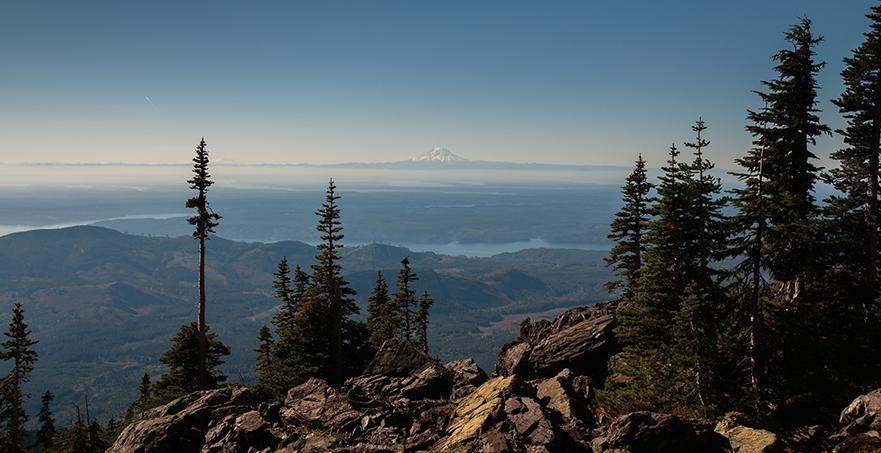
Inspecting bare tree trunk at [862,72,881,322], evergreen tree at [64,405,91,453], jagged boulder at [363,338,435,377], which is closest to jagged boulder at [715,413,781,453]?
bare tree trunk at [862,72,881,322]

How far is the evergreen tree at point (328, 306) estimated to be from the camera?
128ft

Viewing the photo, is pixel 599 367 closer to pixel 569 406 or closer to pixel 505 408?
pixel 569 406

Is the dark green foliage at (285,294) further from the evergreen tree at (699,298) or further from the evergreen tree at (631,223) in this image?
the evergreen tree at (699,298)

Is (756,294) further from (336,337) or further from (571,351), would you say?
(336,337)

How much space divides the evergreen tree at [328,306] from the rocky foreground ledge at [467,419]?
A: 1068 centimetres

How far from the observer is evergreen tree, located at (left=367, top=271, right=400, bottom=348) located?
176 feet

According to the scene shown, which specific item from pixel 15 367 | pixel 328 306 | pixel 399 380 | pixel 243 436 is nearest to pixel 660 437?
pixel 399 380

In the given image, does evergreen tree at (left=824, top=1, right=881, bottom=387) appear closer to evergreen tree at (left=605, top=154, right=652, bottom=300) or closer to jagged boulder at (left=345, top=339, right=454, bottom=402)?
evergreen tree at (left=605, top=154, right=652, bottom=300)

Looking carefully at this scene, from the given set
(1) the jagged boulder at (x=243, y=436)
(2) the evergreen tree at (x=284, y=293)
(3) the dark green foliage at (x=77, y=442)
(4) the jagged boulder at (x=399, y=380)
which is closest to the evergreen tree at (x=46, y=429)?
(3) the dark green foliage at (x=77, y=442)

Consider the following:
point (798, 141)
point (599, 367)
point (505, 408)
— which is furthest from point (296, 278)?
point (798, 141)

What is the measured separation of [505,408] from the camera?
17.7 metres

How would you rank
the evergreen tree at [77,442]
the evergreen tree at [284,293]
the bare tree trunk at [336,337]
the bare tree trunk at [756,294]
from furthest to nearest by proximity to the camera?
the evergreen tree at [77,442]
the evergreen tree at [284,293]
the bare tree trunk at [336,337]
the bare tree trunk at [756,294]

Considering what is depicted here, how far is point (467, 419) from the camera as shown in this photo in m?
17.8

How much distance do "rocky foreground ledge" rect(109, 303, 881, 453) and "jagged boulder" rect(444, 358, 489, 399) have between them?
67mm
